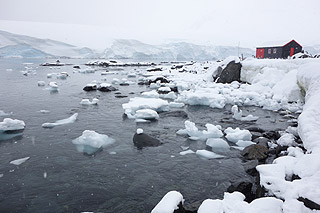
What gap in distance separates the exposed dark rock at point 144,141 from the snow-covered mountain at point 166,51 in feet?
222

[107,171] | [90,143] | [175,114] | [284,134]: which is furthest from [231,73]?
[107,171]

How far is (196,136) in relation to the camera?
738 cm

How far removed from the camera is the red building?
27.2 meters

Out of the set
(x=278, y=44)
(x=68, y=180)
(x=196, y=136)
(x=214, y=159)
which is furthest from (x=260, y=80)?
(x=278, y=44)

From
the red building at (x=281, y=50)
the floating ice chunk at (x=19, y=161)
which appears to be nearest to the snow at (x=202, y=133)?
the floating ice chunk at (x=19, y=161)

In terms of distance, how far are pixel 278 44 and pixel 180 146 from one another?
90.5 ft

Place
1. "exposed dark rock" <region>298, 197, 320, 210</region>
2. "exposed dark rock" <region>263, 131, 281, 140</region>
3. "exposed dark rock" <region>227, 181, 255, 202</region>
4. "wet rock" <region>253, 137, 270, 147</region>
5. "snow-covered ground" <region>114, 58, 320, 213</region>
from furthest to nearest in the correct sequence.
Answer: "exposed dark rock" <region>263, 131, 281, 140</region> < "wet rock" <region>253, 137, 270, 147</region> < "exposed dark rock" <region>227, 181, 255, 202</region> < "snow-covered ground" <region>114, 58, 320, 213</region> < "exposed dark rock" <region>298, 197, 320, 210</region>

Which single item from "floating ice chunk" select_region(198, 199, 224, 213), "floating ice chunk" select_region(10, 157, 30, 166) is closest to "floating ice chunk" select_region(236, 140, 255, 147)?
"floating ice chunk" select_region(198, 199, 224, 213)

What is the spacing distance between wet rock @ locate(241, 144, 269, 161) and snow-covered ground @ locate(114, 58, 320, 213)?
43 cm

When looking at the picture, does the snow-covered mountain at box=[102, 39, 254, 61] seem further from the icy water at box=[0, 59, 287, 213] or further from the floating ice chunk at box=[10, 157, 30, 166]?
the floating ice chunk at box=[10, 157, 30, 166]

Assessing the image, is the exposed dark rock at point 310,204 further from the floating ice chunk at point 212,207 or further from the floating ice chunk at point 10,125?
the floating ice chunk at point 10,125

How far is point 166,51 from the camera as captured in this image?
248 ft

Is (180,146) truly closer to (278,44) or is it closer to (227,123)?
(227,123)

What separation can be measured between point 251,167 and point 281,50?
27.0 metres
